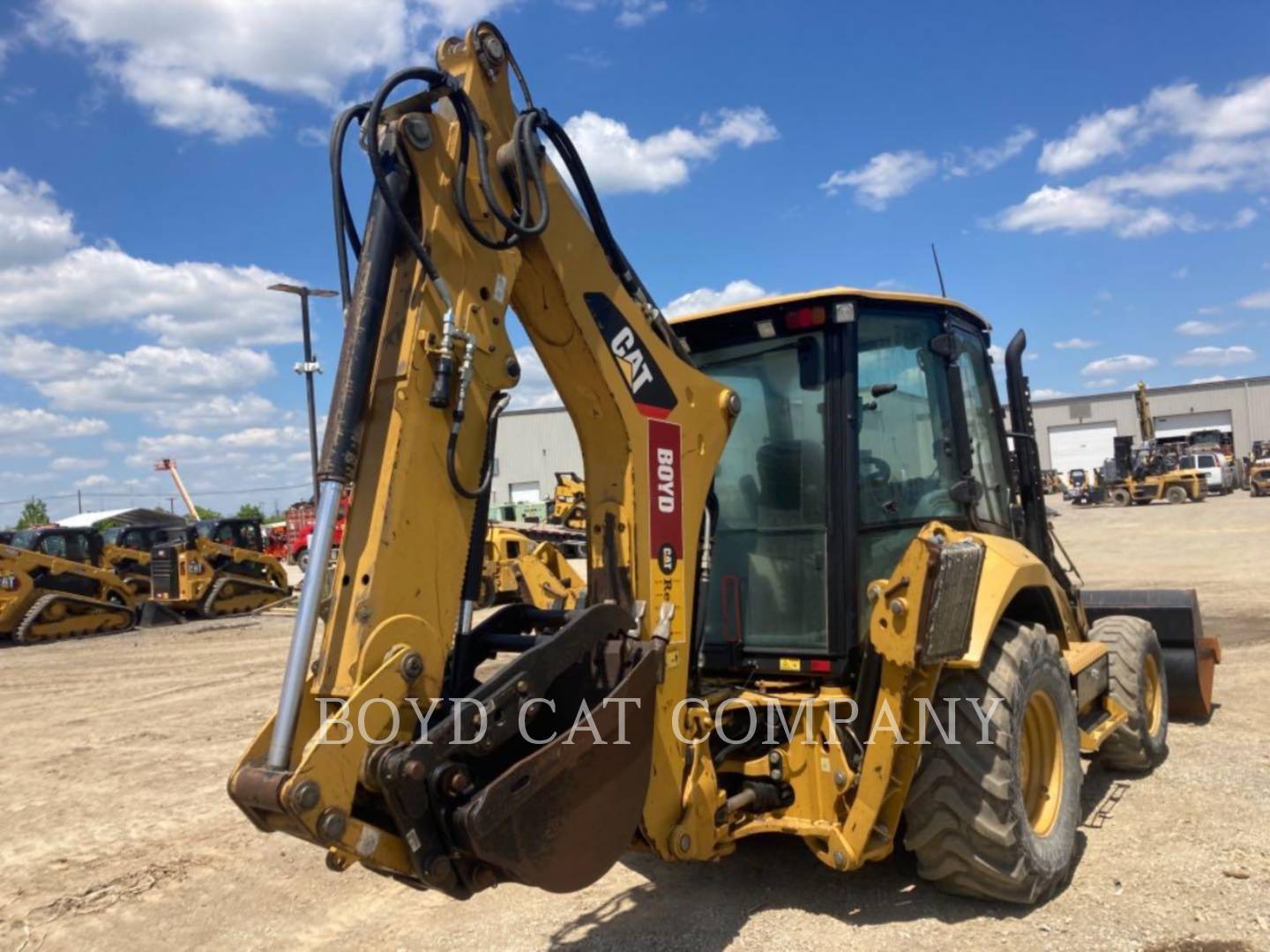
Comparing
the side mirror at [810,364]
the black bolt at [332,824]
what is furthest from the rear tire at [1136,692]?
the black bolt at [332,824]

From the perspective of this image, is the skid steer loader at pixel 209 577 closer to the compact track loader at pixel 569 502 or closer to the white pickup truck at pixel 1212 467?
the compact track loader at pixel 569 502

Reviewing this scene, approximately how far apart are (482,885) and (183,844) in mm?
3540

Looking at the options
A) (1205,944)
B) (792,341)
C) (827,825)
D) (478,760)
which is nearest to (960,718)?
(827,825)

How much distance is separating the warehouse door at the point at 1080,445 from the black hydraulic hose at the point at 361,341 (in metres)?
58.2

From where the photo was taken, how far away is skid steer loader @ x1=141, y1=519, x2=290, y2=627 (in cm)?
1966

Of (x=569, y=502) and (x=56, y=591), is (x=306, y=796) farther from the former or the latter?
(x=569, y=502)

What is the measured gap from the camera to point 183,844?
224 inches

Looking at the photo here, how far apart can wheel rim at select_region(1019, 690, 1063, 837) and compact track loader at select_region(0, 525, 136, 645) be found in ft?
58.7

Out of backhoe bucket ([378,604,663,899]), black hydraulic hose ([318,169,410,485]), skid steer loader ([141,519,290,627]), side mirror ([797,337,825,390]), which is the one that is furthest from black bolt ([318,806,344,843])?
skid steer loader ([141,519,290,627])

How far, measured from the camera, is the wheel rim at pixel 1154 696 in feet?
20.5

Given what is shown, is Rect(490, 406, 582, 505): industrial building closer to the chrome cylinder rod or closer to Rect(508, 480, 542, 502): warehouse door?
Rect(508, 480, 542, 502): warehouse door

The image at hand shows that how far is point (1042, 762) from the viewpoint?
460cm

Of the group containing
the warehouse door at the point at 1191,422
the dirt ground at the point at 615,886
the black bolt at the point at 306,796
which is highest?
the warehouse door at the point at 1191,422

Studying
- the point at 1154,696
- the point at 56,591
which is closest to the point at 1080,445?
the point at 56,591
